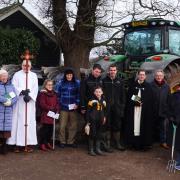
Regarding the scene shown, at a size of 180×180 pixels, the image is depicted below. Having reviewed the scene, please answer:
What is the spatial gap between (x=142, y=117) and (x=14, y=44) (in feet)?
41.0

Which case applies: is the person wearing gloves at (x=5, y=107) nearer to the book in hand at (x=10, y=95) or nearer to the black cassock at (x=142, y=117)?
the book in hand at (x=10, y=95)

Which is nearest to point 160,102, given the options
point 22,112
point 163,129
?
point 163,129

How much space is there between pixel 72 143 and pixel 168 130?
2.05 meters

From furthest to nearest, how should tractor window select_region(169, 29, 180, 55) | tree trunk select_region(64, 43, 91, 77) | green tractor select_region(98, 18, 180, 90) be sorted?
tree trunk select_region(64, 43, 91, 77), tractor window select_region(169, 29, 180, 55), green tractor select_region(98, 18, 180, 90)

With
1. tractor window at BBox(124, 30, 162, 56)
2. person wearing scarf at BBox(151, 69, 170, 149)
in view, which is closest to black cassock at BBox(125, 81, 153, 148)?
person wearing scarf at BBox(151, 69, 170, 149)

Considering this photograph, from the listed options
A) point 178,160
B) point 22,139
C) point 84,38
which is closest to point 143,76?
point 178,160

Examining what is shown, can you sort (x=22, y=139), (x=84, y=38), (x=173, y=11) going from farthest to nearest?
(x=173, y=11) → (x=84, y=38) → (x=22, y=139)

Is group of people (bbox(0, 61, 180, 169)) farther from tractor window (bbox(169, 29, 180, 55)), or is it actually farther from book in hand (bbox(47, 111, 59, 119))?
tractor window (bbox(169, 29, 180, 55))

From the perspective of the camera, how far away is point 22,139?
832cm

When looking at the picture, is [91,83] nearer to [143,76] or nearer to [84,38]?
[143,76]

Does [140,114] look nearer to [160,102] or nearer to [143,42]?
[160,102]

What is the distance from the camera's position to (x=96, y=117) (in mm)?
8297

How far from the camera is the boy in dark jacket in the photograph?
27.2 feet

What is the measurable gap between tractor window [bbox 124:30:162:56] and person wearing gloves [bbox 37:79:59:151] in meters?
3.11
